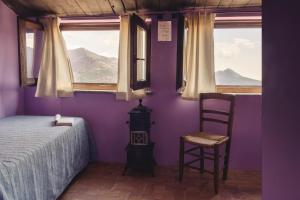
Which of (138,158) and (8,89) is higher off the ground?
(8,89)

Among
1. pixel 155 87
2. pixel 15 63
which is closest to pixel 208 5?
pixel 155 87

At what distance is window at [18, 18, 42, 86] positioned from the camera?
347 centimetres

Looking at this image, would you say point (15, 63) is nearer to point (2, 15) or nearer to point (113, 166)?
point (2, 15)

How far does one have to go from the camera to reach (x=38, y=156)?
238 centimetres

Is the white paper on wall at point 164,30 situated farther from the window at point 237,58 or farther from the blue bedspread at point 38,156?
the blue bedspread at point 38,156

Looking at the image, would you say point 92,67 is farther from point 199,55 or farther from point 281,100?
point 281,100

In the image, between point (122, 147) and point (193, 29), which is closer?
point (193, 29)

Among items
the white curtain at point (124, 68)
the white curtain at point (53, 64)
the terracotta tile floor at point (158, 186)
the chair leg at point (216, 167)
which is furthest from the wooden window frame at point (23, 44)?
the chair leg at point (216, 167)

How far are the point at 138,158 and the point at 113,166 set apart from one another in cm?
46

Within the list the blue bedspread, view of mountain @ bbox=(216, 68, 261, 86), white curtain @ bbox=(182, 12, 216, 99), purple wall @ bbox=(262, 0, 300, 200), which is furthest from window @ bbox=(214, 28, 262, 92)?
purple wall @ bbox=(262, 0, 300, 200)

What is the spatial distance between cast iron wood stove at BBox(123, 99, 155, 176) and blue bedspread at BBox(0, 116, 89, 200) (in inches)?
22.7

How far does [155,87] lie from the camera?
370 cm

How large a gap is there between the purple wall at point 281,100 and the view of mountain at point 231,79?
2259 millimetres

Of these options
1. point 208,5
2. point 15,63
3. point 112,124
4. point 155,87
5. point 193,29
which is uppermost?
point 208,5
